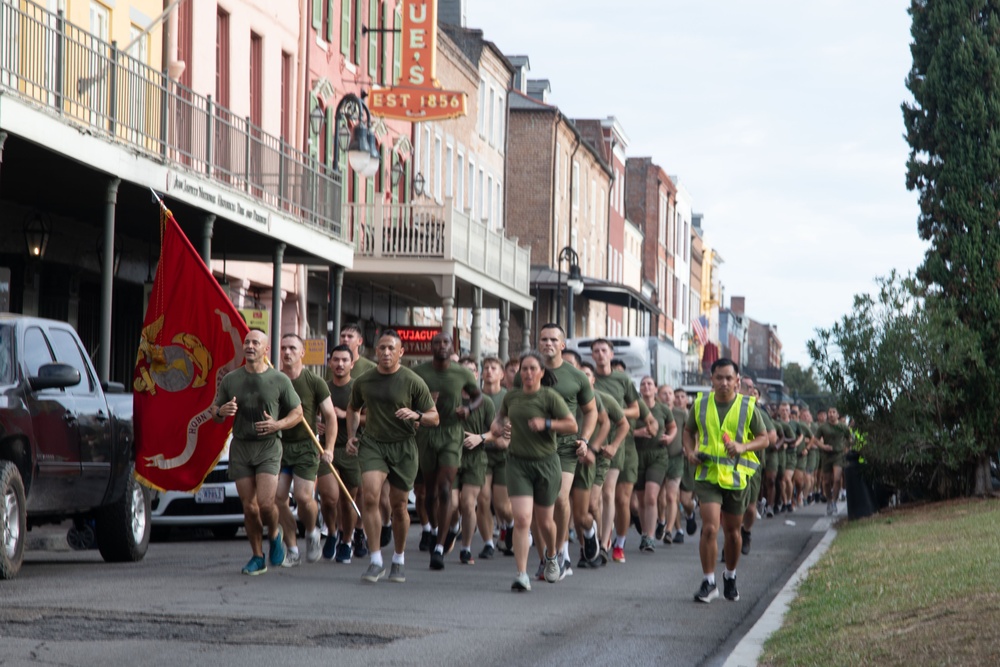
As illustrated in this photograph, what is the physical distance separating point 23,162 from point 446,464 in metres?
5.74

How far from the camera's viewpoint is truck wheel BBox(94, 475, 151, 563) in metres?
14.9

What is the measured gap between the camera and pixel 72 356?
14.2m

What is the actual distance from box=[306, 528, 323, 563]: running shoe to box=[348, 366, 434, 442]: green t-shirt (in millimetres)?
1676

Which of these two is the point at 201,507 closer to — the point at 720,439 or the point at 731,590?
the point at 731,590

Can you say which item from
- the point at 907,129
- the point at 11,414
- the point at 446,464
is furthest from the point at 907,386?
the point at 11,414

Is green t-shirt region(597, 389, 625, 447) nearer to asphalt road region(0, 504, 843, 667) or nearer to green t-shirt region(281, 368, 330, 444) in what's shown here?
asphalt road region(0, 504, 843, 667)

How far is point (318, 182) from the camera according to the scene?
2631 centimetres

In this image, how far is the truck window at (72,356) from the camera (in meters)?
13.9

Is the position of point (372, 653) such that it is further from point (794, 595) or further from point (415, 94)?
point (415, 94)

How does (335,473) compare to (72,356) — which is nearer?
(72,356)

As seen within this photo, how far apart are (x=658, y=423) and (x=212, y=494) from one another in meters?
4.77

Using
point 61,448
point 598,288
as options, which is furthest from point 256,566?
point 598,288

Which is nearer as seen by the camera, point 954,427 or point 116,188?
point 116,188

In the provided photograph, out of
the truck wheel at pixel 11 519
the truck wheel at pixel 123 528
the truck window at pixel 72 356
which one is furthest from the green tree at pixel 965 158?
the truck wheel at pixel 11 519
